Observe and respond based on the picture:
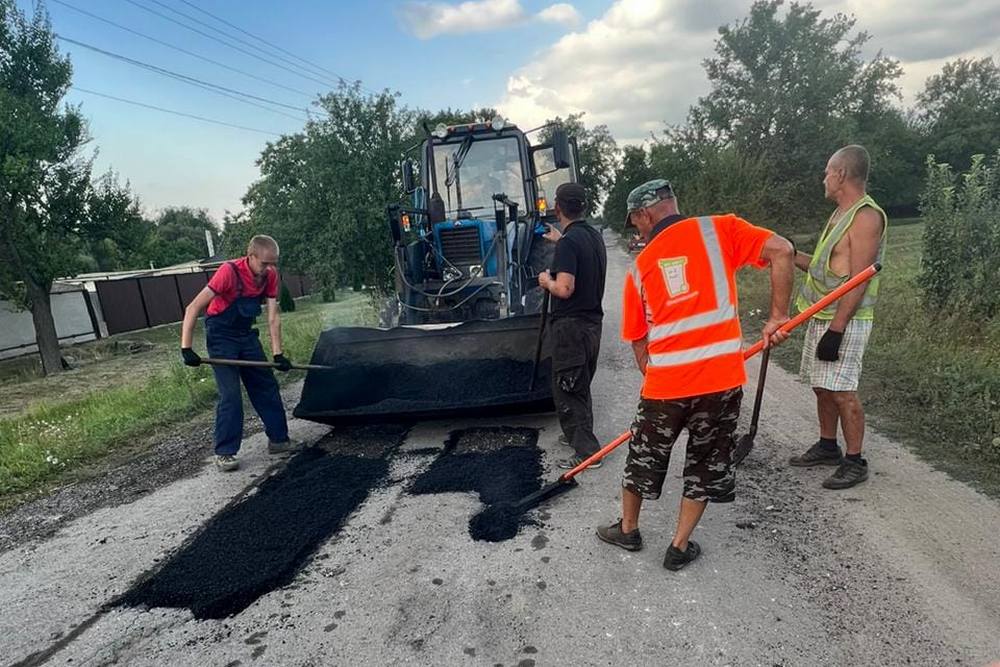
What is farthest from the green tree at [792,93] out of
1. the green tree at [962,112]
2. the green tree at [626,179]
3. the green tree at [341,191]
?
the green tree at [341,191]

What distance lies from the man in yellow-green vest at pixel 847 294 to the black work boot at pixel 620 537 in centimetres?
132

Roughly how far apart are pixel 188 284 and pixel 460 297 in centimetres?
2140

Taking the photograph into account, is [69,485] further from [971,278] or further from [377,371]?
[971,278]

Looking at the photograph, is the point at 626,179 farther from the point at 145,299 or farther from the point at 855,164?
the point at 855,164

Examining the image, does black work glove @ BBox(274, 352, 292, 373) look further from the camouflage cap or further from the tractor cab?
the camouflage cap

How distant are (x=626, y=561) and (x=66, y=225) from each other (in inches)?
685

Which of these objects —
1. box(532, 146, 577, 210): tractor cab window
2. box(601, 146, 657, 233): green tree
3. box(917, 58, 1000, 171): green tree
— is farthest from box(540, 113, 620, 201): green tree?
box(532, 146, 577, 210): tractor cab window

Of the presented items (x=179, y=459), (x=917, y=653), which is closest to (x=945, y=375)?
(x=917, y=653)

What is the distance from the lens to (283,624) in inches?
101

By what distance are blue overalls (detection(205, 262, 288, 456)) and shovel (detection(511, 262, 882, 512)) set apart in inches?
93.3

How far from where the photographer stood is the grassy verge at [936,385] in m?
3.67

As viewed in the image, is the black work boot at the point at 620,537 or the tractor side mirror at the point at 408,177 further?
the tractor side mirror at the point at 408,177

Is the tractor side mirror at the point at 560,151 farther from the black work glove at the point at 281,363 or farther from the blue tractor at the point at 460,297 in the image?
the black work glove at the point at 281,363

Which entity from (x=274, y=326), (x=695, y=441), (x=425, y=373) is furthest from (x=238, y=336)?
(x=695, y=441)
